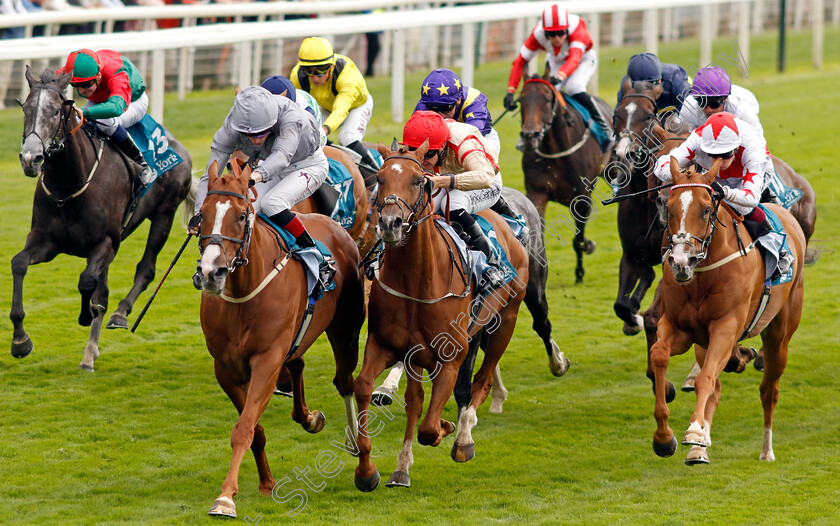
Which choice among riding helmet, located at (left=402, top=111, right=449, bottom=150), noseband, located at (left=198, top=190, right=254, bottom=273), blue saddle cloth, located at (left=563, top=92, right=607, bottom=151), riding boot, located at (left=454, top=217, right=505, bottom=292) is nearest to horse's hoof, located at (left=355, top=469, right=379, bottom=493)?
riding boot, located at (left=454, top=217, right=505, bottom=292)

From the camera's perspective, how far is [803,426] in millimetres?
7656

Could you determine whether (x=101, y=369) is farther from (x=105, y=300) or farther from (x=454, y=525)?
(x=454, y=525)

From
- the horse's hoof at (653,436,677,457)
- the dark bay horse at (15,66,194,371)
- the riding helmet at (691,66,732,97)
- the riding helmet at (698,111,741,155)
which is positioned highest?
the riding helmet at (691,66,732,97)

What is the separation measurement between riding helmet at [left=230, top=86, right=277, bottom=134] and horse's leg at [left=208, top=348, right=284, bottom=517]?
122 centimetres

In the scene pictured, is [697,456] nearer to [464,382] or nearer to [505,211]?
[464,382]

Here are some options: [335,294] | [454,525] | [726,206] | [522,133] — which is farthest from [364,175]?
[454,525]

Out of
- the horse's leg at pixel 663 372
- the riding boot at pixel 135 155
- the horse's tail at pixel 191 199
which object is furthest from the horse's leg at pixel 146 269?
the horse's leg at pixel 663 372

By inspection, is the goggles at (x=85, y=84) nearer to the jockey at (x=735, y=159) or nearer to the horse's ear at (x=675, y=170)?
the jockey at (x=735, y=159)

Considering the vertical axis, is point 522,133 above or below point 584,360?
above

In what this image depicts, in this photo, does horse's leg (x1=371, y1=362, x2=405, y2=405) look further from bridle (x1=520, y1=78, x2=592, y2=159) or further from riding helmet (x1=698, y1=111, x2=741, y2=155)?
bridle (x1=520, y1=78, x2=592, y2=159)

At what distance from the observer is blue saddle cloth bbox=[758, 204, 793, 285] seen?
6.70 metres

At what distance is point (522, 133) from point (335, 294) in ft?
14.7

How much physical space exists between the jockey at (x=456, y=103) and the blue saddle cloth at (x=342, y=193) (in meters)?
0.81

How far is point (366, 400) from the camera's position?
600 centimetres
